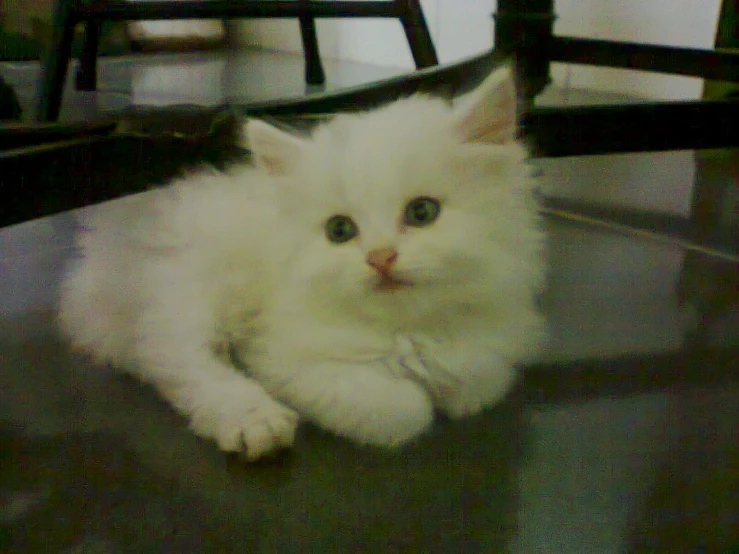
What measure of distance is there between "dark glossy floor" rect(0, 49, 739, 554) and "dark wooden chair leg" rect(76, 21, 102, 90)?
1.46 m

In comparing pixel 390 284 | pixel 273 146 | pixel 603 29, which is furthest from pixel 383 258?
pixel 603 29

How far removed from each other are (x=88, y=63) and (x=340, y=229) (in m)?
1.84

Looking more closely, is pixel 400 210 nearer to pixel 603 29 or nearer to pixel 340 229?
pixel 340 229

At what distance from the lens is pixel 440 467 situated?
0.55m

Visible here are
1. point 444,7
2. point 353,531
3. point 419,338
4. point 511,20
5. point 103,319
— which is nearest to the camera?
point 353,531

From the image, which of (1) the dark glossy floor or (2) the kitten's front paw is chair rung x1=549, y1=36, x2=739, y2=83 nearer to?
(1) the dark glossy floor

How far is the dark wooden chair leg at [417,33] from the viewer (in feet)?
4.36

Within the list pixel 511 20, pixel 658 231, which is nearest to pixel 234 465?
pixel 658 231

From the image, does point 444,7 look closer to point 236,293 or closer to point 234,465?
point 236,293

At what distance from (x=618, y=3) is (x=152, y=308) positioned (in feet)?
5.06

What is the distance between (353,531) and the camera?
1.59ft

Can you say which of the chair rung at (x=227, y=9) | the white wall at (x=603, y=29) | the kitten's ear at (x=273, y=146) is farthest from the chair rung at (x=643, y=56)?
the kitten's ear at (x=273, y=146)

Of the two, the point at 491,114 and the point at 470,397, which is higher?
the point at 491,114

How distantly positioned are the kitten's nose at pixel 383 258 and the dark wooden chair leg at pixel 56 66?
43.7 inches
